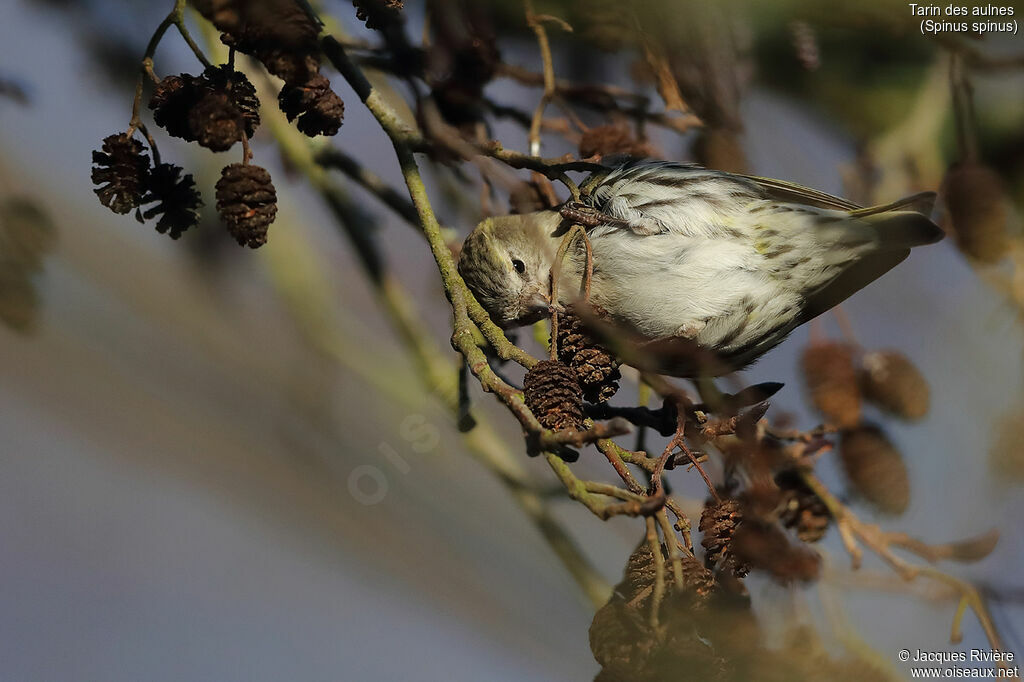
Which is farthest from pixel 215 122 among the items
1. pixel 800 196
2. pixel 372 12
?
pixel 800 196

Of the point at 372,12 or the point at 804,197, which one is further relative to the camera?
the point at 804,197

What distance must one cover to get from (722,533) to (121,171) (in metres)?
0.70

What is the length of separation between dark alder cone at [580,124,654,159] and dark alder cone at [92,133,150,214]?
663 millimetres

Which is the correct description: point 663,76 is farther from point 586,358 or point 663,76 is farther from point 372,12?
point 586,358

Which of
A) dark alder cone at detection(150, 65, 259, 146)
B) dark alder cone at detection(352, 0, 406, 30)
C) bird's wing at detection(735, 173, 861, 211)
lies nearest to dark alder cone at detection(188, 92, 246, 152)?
dark alder cone at detection(150, 65, 259, 146)

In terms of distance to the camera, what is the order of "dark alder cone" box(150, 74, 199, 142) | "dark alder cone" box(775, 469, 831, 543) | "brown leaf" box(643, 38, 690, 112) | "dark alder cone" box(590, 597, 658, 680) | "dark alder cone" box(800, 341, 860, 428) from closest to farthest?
"dark alder cone" box(590, 597, 658, 680) < "dark alder cone" box(150, 74, 199, 142) < "dark alder cone" box(775, 469, 831, 543) < "dark alder cone" box(800, 341, 860, 428) < "brown leaf" box(643, 38, 690, 112)

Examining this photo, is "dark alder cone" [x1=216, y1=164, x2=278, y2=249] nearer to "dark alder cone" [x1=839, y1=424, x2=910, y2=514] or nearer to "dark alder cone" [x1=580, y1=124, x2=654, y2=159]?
"dark alder cone" [x1=580, y1=124, x2=654, y2=159]

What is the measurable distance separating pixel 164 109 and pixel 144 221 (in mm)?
120

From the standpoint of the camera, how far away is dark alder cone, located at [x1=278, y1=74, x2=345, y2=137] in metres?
0.88

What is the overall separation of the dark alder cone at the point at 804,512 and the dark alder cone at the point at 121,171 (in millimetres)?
819

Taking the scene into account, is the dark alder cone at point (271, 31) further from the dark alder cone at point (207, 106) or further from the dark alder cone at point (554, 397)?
the dark alder cone at point (554, 397)

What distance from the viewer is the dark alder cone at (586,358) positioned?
2.93 ft

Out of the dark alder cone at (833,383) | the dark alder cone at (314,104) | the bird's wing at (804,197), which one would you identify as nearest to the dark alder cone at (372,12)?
the dark alder cone at (314,104)

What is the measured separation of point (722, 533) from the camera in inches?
34.7
